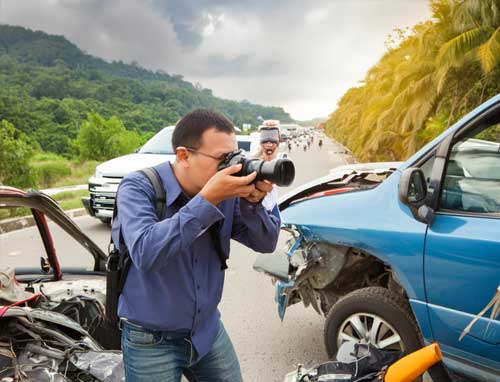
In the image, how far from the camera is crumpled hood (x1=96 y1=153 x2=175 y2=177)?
6.94 meters

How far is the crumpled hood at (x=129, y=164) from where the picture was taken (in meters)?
6.94

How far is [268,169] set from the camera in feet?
4.20

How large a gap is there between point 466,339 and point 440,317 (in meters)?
0.15

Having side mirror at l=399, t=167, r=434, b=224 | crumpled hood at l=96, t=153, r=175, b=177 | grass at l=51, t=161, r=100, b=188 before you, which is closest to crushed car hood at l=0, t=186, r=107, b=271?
side mirror at l=399, t=167, r=434, b=224

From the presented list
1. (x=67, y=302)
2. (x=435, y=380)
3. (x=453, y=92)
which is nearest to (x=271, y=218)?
(x=435, y=380)

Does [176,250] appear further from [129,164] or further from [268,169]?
[129,164]

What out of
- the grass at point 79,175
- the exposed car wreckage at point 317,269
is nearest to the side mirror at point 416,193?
the exposed car wreckage at point 317,269

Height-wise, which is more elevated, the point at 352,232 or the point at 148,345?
the point at 352,232

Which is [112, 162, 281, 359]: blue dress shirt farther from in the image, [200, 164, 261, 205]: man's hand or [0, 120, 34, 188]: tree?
[0, 120, 34, 188]: tree

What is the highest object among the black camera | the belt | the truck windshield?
the truck windshield

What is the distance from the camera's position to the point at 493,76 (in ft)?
34.5

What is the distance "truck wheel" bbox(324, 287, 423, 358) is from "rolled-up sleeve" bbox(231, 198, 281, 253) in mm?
1085

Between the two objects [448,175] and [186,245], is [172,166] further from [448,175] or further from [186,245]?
[448,175]

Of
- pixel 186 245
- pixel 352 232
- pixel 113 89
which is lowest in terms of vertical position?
pixel 352 232
